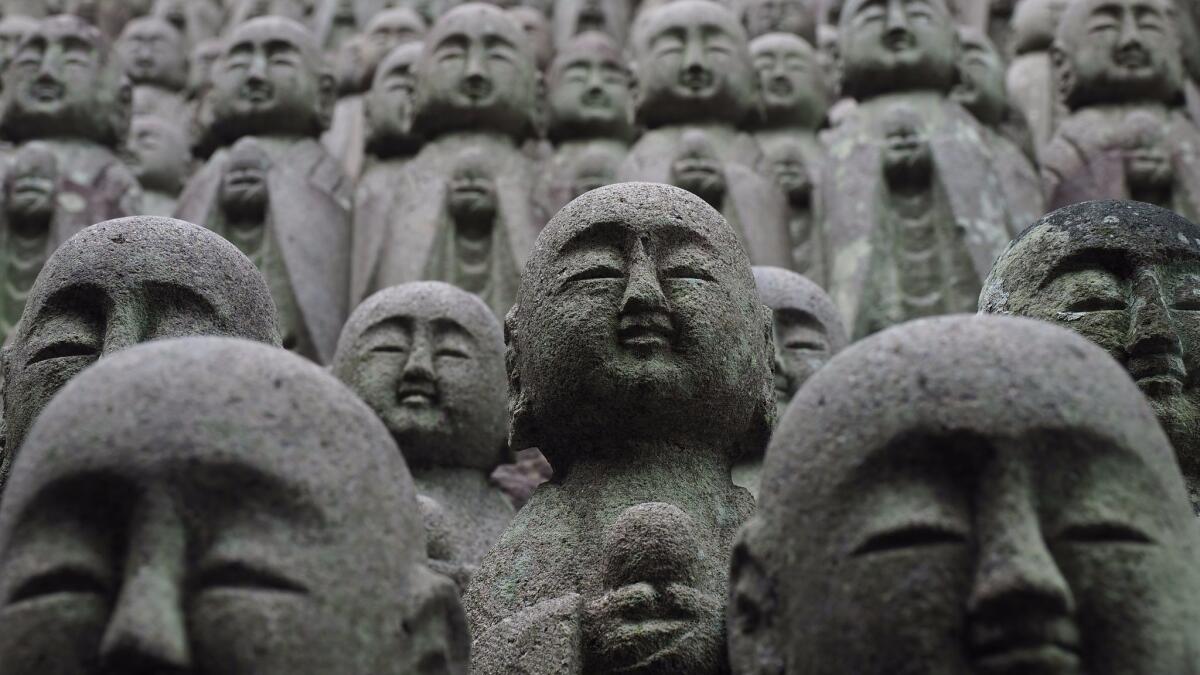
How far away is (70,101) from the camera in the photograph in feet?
37.0

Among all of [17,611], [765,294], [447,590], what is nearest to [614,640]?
[447,590]

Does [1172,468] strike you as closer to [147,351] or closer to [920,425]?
[920,425]

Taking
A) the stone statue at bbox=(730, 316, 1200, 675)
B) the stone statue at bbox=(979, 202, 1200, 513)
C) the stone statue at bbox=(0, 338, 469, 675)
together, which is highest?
the stone statue at bbox=(979, 202, 1200, 513)

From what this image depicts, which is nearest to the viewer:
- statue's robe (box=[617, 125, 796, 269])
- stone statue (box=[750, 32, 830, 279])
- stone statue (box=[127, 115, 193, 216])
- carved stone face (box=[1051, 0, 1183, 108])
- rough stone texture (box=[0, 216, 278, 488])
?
rough stone texture (box=[0, 216, 278, 488])

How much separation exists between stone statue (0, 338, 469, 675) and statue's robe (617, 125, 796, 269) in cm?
594

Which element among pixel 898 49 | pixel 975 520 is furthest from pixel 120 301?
pixel 898 49

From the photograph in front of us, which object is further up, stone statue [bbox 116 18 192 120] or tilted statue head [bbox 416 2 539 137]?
stone statue [bbox 116 18 192 120]

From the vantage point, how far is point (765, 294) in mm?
7660

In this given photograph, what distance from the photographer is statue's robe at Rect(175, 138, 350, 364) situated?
33.9 ft

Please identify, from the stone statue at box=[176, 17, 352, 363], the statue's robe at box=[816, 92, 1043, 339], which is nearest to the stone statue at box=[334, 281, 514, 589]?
the stone statue at box=[176, 17, 352, 363]

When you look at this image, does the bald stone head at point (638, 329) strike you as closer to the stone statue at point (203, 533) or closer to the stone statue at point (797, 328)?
the stone statue at point (797, 328)

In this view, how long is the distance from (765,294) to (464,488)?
1442 mm

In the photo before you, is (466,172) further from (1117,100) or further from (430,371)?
(1117,100)

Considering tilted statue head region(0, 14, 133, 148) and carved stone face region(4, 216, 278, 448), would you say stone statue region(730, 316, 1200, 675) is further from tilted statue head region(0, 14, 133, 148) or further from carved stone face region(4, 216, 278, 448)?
tilted statue head region(0, 14, 133, 148)
